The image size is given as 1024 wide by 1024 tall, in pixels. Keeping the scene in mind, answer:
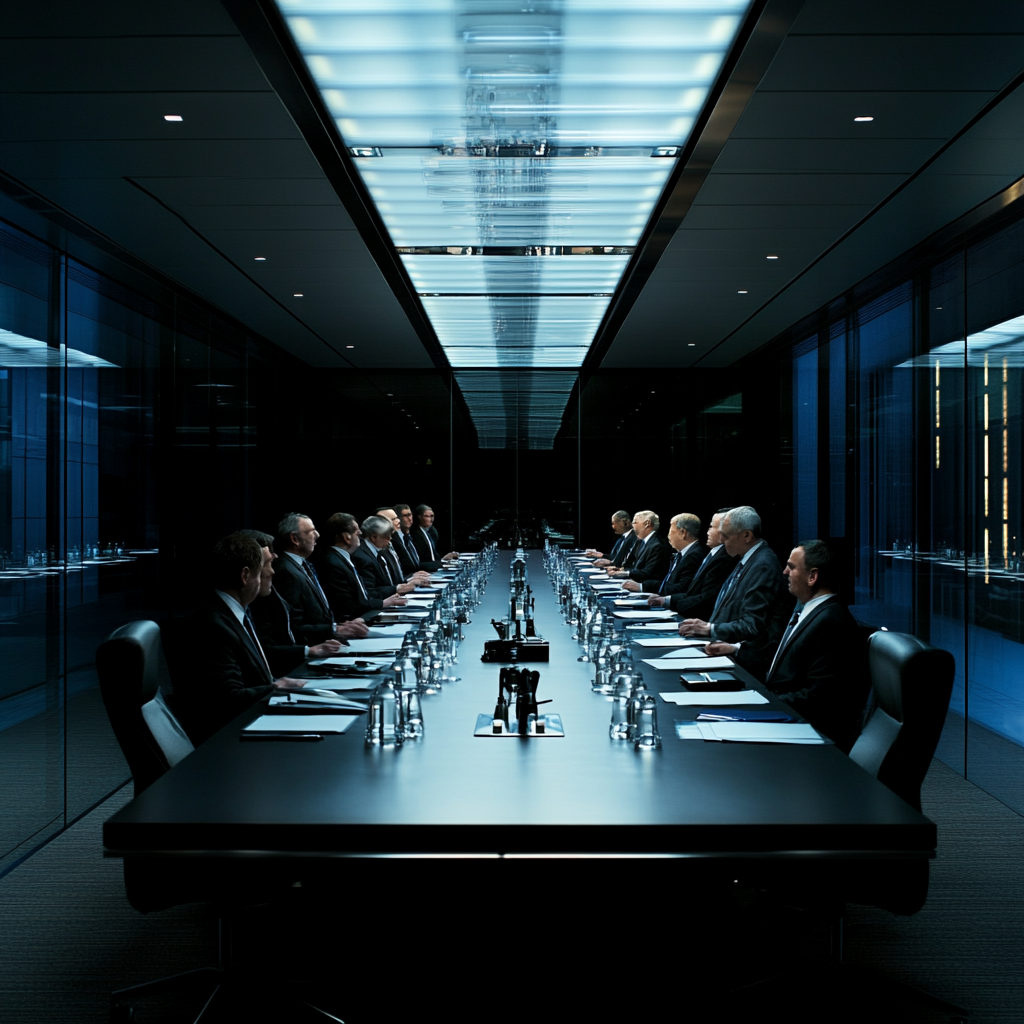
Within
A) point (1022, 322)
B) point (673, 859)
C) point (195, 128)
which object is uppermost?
point (195, 128)

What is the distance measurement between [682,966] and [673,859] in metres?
0.98

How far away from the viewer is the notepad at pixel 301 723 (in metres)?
2.90

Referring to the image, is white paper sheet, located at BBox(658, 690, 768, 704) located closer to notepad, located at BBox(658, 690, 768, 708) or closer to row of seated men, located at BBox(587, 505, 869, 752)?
notepad, located at BBox(658, 690, 768, 708)

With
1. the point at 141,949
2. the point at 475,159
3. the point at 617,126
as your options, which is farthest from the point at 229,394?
the point at 141,949

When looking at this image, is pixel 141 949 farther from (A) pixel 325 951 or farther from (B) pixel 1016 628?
(B) pixel 1016 628

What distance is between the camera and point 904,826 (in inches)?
80.0

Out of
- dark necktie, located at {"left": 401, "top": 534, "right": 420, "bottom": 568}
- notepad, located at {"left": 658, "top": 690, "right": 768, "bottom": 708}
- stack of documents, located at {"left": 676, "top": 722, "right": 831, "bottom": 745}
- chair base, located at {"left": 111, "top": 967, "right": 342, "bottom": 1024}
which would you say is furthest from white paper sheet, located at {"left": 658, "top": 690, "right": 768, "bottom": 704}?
dark necktie, located at {"left": 401, "top": 534, "right": 420, "bottom": 568}

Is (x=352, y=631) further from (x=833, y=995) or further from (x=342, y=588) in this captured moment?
(x=833, y=995)

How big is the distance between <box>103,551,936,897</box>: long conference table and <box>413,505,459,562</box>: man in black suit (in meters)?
9.24

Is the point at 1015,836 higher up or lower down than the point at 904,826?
lower down

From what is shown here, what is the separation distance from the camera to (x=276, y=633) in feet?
15.6

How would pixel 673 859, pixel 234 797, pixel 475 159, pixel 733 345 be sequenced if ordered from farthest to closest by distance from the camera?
pixel 733 345, pixel 475 159, pixel 234 797, pixel 673 859

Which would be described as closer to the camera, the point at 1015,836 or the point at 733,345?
the point at 1015,836

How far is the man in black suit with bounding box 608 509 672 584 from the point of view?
9633 mm
